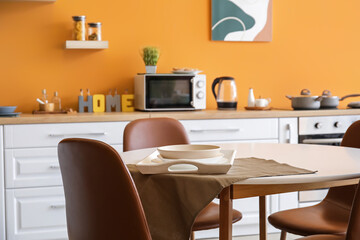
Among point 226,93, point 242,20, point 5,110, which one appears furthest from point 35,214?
point 242,20

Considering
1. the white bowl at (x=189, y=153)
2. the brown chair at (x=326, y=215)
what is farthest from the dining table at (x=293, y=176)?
the brown chair at (x=326, y=215)

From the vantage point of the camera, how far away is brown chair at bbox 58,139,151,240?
136cm

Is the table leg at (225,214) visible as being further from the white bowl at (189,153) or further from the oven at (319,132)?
the oven at (319,132)

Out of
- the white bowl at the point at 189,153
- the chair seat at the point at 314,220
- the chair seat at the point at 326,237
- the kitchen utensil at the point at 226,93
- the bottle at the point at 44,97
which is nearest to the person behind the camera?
the white bowl at the point at 189,153

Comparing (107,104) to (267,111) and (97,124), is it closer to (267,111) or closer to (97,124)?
(97,124)

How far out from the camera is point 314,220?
7.04 ft

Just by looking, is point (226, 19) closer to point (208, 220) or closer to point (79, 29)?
point (79, 29)

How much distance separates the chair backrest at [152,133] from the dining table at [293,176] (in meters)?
0.35

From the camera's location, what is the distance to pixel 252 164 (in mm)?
1789

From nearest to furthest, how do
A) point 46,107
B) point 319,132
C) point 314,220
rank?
point 314,220, point 46,107, point 319,132

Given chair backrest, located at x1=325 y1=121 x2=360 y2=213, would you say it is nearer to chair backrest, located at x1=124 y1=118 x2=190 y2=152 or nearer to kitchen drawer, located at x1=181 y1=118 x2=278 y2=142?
chair backrest, located at x1=124 y1=118 x2=190 y2=152

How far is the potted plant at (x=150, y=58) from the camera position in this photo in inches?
142

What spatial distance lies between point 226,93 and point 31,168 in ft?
4.71

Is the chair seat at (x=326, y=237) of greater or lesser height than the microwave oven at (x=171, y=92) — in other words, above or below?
below
